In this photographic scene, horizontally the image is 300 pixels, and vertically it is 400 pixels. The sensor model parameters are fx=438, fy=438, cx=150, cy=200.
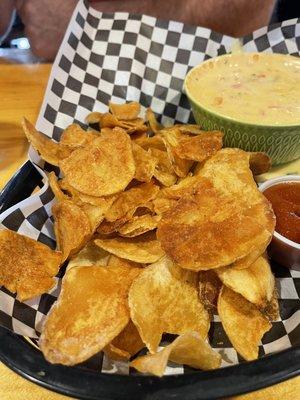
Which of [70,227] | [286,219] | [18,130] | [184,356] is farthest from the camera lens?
[18,130]

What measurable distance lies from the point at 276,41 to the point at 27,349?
1648mm

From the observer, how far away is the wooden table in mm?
1020

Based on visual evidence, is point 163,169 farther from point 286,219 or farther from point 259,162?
point 286,219

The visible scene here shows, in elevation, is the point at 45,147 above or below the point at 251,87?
below

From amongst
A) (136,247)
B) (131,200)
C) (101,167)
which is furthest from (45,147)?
(136,247)

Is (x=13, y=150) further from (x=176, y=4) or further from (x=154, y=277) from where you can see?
(x=176, y=4)

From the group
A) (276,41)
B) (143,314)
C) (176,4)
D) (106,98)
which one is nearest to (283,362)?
(143,314)

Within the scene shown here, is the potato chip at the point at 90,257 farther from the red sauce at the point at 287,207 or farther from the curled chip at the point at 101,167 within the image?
the red sauce at the point at 287,207

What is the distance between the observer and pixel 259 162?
1402 mm

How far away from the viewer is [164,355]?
859 millimetres

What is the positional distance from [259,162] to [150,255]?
512mm

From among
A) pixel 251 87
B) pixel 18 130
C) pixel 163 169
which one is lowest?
pixel 18 130

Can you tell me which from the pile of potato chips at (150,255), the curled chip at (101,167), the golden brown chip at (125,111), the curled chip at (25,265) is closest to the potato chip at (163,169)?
the pile of potato chips at (150,255)

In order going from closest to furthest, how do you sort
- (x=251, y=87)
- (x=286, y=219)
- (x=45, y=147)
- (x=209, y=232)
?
1. (x=209, y=232)
2. (x=286, y=219)
3. (x=45, y=147)
4. (x=251, y=87)
